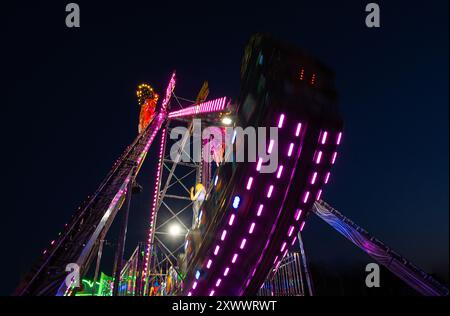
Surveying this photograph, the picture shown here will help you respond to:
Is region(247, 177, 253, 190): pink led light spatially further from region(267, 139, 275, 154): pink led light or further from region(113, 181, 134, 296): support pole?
region(113, 181, 134, 296): support pole

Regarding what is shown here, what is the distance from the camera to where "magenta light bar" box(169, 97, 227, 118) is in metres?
15.1

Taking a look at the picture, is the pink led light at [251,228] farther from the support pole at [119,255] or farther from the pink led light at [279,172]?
the support pole at [119,255]

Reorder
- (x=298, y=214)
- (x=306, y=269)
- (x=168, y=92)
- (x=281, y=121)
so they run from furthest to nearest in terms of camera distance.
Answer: (x=168, y=92) < (x=306, y=269) < (x=298, y=214) < (x=281, y=121)

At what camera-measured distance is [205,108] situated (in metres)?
16.8

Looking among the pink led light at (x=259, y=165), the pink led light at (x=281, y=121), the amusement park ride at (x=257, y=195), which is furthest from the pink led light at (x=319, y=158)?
the pink led light at (x=259, y=165)

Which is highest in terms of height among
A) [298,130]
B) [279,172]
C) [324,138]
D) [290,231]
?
[298,130]

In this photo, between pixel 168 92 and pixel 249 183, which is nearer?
pixel 249 183

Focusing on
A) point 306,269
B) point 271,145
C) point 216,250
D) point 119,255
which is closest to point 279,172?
point 271,145

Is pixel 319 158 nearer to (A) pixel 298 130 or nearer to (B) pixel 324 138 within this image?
(B) pixel 324 138

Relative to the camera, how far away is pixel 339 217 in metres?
14.0

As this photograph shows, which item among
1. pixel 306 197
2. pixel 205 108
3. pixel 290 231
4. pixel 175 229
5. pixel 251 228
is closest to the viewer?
pixel 251 228

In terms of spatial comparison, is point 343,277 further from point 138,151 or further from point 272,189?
point 272,189

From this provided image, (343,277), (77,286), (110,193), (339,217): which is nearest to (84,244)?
(77,286)

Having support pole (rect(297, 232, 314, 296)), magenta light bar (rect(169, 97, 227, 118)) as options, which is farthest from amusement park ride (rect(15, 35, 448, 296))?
magenta light bar (rect(169, 97, 227, 118))
